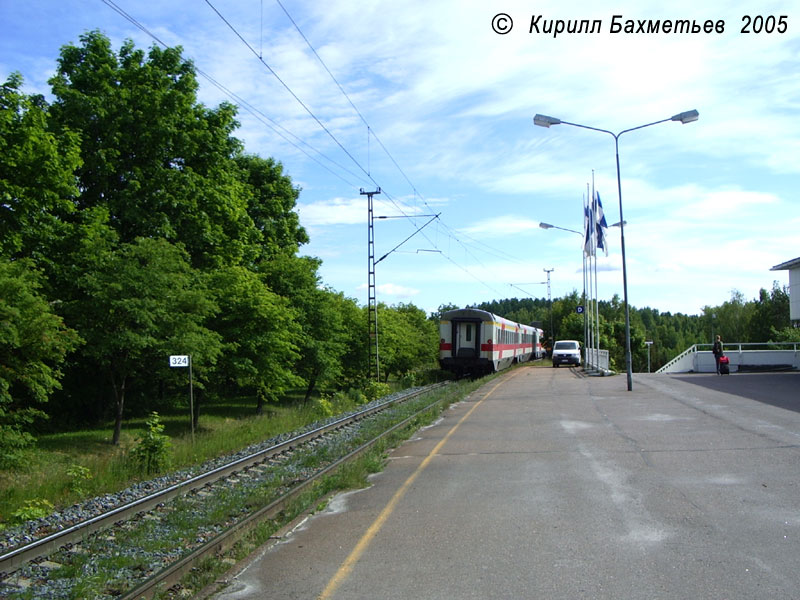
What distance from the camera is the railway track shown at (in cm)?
609

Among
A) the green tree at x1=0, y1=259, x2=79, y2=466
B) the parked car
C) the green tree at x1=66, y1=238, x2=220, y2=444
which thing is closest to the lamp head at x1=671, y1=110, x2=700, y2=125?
the green tree at x1=66, y1=238, x2=220, y2=444

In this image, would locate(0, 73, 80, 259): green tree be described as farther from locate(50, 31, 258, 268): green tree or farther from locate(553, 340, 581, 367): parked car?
locate(553, 340, 581, 367): parked car

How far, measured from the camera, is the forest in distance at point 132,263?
18469 mm

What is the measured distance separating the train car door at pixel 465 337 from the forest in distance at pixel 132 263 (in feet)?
16.0

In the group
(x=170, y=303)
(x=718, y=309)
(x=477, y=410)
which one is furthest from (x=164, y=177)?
(x=718, y=309)

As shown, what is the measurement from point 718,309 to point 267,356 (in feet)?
336

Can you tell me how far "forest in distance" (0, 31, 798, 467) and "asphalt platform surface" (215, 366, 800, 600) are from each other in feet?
31.7

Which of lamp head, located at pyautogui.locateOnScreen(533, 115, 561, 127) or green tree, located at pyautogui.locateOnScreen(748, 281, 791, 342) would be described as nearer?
lamp head, located at pyautogui.locateOnScreen(533, 115, 561, 127)

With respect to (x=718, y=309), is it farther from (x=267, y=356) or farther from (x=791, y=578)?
(x=791, y=578)

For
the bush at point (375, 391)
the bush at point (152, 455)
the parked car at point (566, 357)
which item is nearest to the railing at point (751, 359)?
the parked car at point (566, 357)

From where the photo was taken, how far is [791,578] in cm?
542

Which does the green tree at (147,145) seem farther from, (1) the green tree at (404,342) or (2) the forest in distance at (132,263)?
(1) the green tree at (404,342)

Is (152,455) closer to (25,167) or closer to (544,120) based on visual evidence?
(25,167)

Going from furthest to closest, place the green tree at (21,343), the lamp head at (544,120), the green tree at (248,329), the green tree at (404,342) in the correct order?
1. the green tree at (404,342)
2. the green tree at (248,329)
3. the lamp head at (544,120)
4. the green tree at (21,343)
